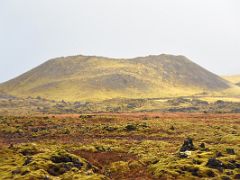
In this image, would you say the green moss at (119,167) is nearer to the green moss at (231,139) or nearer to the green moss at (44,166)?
the green moss at (44,166)

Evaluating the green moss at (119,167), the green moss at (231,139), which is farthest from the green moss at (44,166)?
the green moss at (231,139)

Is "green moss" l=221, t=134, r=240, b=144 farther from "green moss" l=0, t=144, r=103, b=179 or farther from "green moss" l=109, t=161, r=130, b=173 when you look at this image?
"green moss" l=0, t=144, r=103, b=179

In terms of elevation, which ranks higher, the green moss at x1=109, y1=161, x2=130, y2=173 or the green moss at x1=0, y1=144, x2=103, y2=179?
the green moss at x1=0, y1=144, x2=103, y2=179

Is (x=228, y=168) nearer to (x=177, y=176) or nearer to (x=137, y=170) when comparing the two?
(x=177, y=176)

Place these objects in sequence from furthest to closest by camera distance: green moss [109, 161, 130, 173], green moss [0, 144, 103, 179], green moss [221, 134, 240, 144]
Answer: green moss [221, 134, 240, 144], green moss [109, 161, 130, 173], green moss [0, 144, 103, 179]

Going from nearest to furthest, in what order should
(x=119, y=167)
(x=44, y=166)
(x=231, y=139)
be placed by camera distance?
(x=44, y=166) < (x=119, y=167) < (x=231, y=139)

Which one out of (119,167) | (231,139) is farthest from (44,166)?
(231,139)

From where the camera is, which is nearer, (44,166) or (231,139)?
(44,166)

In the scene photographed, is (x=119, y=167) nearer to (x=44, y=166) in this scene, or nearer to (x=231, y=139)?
(x=44, y=166)

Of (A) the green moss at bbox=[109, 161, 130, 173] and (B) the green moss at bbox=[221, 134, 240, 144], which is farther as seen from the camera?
(B) the green moss at bbox=[221, 134, 240, 144]

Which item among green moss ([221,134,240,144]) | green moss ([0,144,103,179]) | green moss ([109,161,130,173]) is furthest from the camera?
green moss ([221,134,240,144])

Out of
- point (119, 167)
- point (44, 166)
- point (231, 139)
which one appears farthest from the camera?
point (231, 139)

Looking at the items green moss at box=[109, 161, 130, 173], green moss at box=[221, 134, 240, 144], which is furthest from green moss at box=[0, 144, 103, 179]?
green moss at box=[221, 134, 240, 144]

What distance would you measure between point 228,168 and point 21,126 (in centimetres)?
4335
